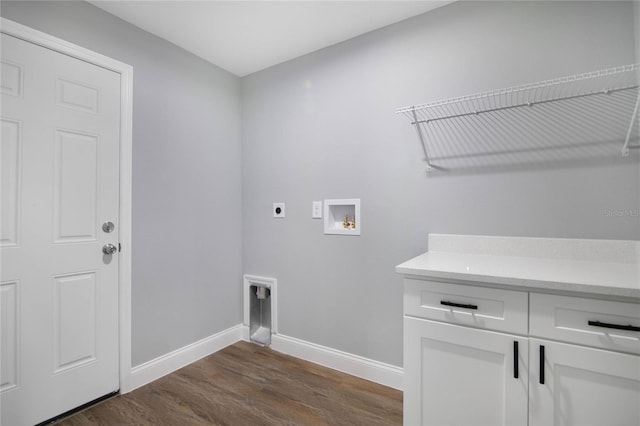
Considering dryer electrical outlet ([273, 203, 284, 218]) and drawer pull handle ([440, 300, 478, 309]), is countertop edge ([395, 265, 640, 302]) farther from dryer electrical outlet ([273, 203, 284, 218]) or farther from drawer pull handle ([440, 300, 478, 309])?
dryer electrical outlet ([273, 203, 284, 218])

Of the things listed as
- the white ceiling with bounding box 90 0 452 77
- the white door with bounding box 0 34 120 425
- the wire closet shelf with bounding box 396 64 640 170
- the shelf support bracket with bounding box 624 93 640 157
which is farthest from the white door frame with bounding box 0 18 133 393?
the shelf support bracket with bounding box 624 93 640 157

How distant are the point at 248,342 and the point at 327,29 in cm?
248

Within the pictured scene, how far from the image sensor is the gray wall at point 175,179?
1.82 m

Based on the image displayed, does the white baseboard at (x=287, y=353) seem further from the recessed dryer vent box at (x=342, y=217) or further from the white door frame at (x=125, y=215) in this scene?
the recessed dryer vent box at (x=342, y=217)

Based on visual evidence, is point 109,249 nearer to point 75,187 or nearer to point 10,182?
point 75,187

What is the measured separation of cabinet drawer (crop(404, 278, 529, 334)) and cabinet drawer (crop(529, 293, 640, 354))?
5 cm

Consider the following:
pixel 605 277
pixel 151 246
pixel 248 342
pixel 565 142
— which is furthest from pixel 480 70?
pixel 248 342

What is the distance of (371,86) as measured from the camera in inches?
77.7

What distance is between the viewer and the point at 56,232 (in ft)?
5.16

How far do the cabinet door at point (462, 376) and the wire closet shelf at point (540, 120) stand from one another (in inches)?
38.0

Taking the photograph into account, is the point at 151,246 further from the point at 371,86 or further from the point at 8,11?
the point at 371,86

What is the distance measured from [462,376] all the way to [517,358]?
22 cm

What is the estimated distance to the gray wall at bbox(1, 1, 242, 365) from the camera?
1822 mm

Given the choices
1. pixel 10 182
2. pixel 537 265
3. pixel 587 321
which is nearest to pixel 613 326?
pixel 587 321
